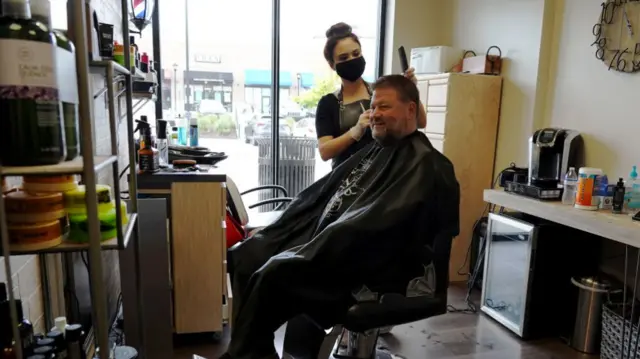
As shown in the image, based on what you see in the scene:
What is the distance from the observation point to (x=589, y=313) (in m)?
2.30

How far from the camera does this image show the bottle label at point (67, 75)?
2.66ft

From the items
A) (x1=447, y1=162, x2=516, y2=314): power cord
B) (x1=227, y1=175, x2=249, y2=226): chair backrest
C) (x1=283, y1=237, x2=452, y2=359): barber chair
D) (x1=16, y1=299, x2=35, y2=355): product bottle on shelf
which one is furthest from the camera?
(x1=447, y1=162, x2=516, y2=314): power cord

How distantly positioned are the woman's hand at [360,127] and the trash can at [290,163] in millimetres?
1701

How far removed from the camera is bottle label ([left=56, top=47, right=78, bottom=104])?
811 millimetres

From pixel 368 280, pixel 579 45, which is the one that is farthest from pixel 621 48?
pixel 368 280

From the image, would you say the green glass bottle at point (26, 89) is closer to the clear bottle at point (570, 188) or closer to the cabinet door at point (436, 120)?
the clear bottle at point (570, 188)

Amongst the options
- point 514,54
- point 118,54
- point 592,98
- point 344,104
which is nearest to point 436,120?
point 514,54

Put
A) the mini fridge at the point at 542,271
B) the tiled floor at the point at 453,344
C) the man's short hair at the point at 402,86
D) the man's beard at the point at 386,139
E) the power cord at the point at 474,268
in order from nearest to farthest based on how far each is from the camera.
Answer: the man's short hair at the point at 402,86 < the man's beard at the point at 386,139 < the tiled floor at the point at 453,344 < the mini fridge at the point at 542,271 < the power cord at the point at 474,268

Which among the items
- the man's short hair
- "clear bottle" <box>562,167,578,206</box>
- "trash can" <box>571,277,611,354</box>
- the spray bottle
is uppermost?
the man's short hair

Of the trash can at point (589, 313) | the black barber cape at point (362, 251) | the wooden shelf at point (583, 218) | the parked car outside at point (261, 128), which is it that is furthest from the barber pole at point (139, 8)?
the trash can at point (589, 313)

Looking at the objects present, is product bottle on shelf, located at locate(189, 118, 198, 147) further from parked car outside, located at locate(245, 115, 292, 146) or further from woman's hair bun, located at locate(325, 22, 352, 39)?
woman's hair bun, located at locate(325, 22, 352, 39)

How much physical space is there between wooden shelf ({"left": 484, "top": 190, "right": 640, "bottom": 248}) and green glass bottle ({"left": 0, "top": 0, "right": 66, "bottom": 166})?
2076 millimetres

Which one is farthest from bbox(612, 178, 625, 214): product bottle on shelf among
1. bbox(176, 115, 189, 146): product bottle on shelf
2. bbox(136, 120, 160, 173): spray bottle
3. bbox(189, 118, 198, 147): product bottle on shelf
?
bbox(176, 115, 189, 146): product bottle on shelf

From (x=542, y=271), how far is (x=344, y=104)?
144cm
